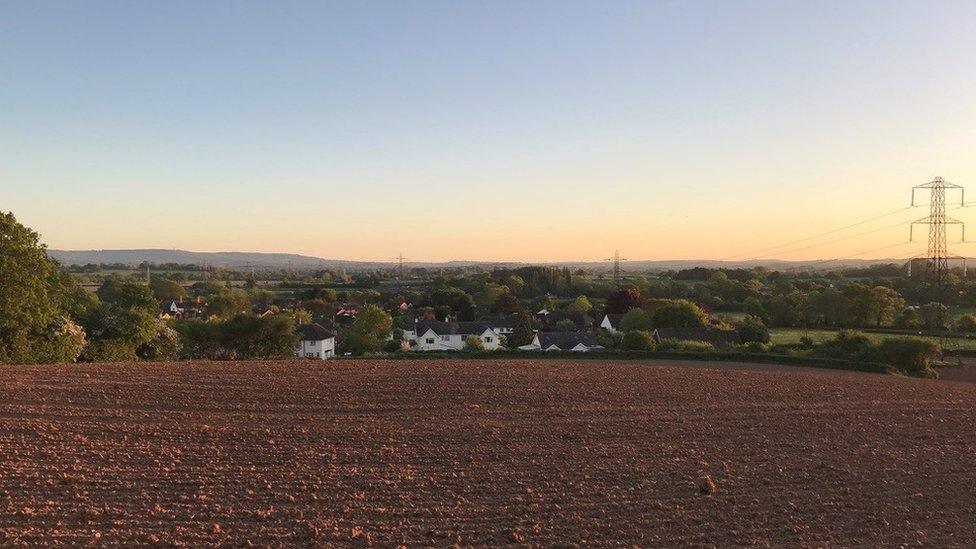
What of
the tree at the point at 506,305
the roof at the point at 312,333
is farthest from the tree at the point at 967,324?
the roof at the point at 312,333

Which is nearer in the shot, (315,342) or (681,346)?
(681,346)

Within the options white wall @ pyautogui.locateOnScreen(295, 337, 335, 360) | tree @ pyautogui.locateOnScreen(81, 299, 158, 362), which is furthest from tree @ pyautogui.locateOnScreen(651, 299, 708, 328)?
tree @ pyautogui.locateOnScreen(81, 299, 158, 362)

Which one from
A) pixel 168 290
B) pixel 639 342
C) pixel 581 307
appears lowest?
pixel 581 307

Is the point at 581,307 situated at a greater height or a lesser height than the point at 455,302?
lesser

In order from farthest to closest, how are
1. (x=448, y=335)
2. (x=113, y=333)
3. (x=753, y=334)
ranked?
(x=448, y=335), (x=753, y=334), (x=113, y=333)

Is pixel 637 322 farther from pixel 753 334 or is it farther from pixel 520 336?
pixel 520 336

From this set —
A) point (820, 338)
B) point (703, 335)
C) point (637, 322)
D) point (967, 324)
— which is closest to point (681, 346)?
point (703, 335)

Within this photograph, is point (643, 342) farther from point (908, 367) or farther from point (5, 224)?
point (5, 224)

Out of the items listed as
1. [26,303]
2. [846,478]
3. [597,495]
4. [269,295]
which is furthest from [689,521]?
[269,295]
